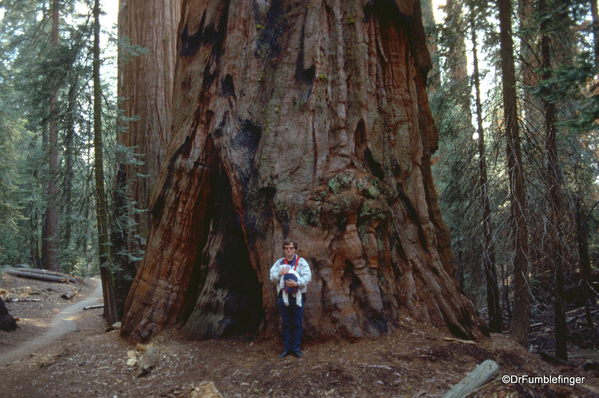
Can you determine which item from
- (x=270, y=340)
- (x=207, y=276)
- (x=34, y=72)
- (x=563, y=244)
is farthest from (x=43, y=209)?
(x=563, y=244)

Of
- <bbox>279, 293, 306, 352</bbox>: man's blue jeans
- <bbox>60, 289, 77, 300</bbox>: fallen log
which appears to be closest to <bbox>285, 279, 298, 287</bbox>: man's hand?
<bbox>279, 293, 306, 352</bbox>: man's blue jeans

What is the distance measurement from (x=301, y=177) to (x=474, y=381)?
10.8 feet

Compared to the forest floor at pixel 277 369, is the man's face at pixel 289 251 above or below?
above

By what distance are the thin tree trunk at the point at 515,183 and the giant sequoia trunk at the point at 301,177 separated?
4.91 feet

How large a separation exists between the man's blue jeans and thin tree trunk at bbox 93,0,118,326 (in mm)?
5714

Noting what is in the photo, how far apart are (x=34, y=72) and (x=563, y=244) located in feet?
40.6

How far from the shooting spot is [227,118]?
254 inches

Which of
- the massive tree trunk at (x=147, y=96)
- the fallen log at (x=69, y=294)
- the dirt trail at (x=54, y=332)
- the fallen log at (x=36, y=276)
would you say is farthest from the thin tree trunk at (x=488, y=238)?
the fallen log at (x=36, y=276)

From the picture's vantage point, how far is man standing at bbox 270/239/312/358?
16.0ft

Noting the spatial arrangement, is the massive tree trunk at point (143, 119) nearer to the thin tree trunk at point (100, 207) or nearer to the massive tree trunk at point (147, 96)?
the massive tree trunk at point (147, 96)

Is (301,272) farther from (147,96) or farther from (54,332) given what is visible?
(54,332)

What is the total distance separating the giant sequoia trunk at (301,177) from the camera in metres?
5.42

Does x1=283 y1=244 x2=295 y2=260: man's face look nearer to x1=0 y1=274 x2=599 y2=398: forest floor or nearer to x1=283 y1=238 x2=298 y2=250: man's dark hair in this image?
x1=283 y1=238 x2=298 y2=250: man's dark hair

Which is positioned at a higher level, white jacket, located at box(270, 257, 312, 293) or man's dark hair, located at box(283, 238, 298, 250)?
man's dark hair, located at box(283, 238, 298, 250)
